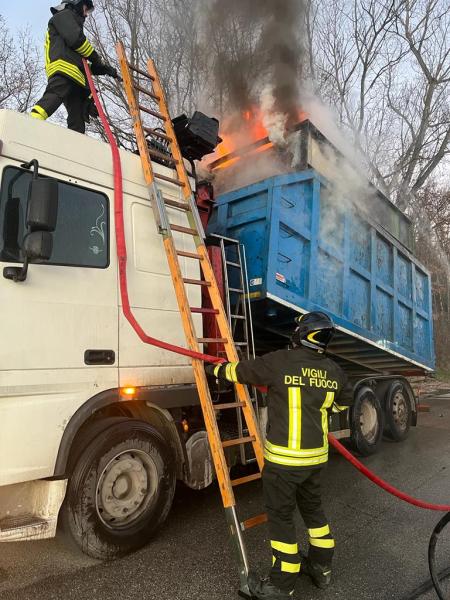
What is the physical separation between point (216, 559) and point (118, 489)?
2.62 ft

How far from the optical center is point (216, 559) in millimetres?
3182

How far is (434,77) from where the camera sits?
16.8m

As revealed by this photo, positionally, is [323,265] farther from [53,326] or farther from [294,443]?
[53,326]

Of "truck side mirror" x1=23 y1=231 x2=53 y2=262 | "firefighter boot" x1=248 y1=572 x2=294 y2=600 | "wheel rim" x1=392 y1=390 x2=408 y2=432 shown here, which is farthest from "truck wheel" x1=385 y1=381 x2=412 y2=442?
"truck side mirror" x1=23 y1=231 x2=53 y2=262

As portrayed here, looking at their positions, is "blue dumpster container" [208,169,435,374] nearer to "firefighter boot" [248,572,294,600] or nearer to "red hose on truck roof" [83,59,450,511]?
"red hose on truck roof" [83,59,450,511]

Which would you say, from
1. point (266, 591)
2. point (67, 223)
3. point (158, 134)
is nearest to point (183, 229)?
point (67, 223)

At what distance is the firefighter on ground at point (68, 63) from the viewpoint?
405 cm

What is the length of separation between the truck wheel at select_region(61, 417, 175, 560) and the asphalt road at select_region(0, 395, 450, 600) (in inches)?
6.0

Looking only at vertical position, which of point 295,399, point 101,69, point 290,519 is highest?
point 101,69

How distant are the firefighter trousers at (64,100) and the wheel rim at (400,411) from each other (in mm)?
5332

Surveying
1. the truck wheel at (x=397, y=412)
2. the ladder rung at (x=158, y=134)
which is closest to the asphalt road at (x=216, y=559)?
the truck wheel at (x=397, y=412)

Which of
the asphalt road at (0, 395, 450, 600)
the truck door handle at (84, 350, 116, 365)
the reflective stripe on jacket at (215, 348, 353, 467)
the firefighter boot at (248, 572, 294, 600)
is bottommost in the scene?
the asphalt road at (0, 395, 450, 600)

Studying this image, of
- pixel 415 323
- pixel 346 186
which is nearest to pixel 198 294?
pixel 346 186

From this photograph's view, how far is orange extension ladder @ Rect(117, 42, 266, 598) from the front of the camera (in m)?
2.93
